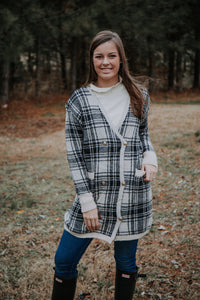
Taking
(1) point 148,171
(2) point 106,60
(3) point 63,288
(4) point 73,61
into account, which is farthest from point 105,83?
(4) point 73,61

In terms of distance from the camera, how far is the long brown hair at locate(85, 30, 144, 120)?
175cm

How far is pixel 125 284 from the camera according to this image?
199 cm

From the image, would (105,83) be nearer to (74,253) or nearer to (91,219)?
(91,219)

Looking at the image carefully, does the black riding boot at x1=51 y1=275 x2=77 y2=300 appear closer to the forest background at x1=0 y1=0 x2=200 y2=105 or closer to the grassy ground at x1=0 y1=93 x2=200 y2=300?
the grassy ground at x1=0 y1=93 x2=200 y2=300

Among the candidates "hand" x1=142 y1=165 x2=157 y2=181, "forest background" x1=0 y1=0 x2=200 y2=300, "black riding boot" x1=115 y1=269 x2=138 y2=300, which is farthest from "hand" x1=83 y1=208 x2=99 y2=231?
"forest background" x1=0 y1=0 x2=200 y2=300

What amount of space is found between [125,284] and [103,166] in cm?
91

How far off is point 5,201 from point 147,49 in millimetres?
13880

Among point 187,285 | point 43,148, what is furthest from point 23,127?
point 187,285

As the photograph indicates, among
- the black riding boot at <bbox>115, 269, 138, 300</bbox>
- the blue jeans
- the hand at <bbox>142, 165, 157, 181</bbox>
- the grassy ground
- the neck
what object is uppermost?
the neck

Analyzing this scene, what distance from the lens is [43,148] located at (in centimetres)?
877

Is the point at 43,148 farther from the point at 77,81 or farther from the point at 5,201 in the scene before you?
the point at 77,81

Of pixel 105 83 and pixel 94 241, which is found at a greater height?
pixel 105 83

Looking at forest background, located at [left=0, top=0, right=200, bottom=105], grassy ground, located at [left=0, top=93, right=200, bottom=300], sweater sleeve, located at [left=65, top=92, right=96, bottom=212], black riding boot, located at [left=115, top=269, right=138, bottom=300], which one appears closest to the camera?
sweater sleeve, located at [left=65, top=92, right=96, bottom=212]

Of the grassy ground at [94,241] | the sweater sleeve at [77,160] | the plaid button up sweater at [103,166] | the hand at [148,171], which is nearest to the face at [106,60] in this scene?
the plaid button up sweater at [103,166]
